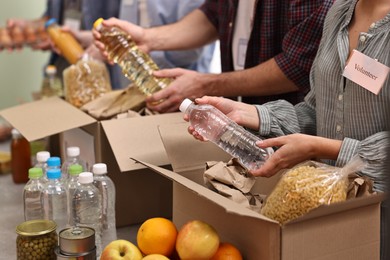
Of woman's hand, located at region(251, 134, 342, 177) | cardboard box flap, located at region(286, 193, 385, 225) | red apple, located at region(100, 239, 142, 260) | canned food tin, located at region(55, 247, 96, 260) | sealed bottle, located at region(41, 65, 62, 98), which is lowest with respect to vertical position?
sealed bottle, located at region(41, 65, 62, 98)

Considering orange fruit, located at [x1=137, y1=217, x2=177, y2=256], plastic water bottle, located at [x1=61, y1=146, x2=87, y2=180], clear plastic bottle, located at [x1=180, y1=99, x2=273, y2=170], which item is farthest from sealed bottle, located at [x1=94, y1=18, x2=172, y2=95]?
orange fruit, located at [x1=137, y1=217, x2=177, y2=256]

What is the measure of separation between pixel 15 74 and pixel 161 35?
2.99 m

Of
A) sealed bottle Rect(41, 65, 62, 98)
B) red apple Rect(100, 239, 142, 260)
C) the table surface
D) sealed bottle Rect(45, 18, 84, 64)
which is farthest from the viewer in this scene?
sealed bottle Rect(41, 65, 62, 98)

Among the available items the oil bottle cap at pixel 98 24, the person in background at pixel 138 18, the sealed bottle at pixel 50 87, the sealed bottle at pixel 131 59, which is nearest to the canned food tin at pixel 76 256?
the sealed bottle at pixel 131 59

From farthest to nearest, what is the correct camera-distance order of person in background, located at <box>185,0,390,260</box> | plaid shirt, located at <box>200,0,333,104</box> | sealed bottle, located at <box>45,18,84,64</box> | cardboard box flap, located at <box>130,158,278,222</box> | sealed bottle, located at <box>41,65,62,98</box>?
sealed bottle, located at <box>41,65,62,98</box> < sealed bottle, located at <box>45,18,84,64</box> < plaid shirt, located at <box>200,0,333,104</box> < person in background, located at <box>185,0,390,260</box> < cardboard box flap, located at <box>130,158,278,222</box>

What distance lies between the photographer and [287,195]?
3.55ft

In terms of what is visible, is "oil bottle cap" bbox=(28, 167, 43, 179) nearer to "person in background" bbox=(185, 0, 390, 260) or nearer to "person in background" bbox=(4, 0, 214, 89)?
"person in background" bbox=(185, 0, 390, 260)

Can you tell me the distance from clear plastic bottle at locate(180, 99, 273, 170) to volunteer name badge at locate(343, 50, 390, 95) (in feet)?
0.88

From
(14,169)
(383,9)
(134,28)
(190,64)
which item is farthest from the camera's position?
(190,64)

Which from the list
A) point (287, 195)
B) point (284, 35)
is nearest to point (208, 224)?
point (287, 195)

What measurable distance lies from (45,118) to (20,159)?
1.09ft

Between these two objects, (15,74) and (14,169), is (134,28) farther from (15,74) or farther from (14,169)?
(15,74)

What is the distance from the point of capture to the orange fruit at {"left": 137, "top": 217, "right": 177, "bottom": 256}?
1159 millimetres

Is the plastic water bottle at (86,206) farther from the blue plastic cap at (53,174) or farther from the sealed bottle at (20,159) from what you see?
the sealed bottle at (20,159)
